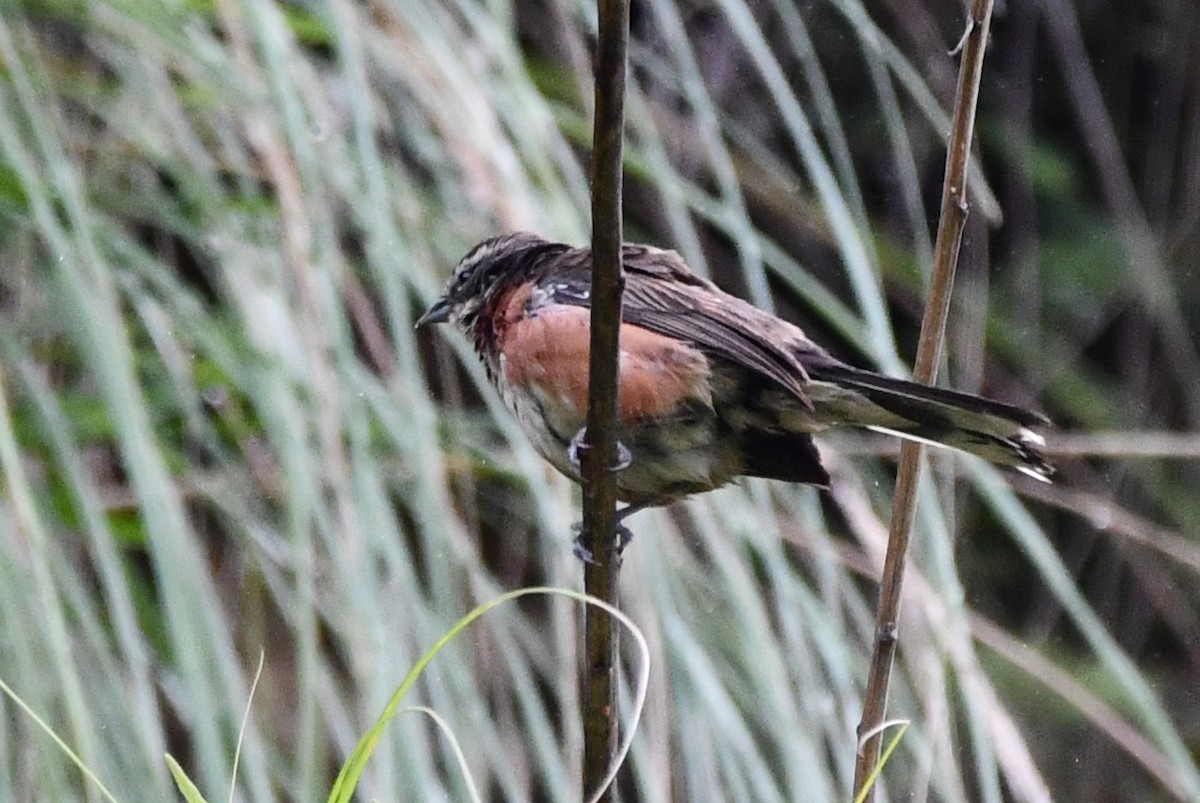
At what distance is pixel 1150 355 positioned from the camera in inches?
188

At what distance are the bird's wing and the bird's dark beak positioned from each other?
0.20 m

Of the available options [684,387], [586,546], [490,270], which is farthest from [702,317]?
[586,546]

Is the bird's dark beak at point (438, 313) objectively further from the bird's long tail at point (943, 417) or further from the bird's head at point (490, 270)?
the bird's long tail at point (943, 417)

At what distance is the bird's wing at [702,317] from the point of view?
89.3 inches

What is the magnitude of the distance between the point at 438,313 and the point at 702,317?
496 millimetres

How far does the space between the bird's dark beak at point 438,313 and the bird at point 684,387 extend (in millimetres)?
110

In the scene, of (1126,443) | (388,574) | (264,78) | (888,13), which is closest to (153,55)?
(264,78)

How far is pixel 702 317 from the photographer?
2.41 metres

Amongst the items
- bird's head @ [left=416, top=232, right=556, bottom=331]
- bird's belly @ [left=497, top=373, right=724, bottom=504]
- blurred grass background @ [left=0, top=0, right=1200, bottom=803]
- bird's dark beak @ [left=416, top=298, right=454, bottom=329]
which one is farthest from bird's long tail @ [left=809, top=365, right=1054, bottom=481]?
bird's dark beak @ [left=416, top=298, right=454, bottom=329]

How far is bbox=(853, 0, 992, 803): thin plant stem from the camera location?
1676 millimetres

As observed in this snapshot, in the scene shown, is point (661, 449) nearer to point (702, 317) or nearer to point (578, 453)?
point (702, 317)

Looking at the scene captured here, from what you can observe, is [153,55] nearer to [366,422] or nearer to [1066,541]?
[366,422]

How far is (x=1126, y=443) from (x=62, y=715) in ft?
5.75

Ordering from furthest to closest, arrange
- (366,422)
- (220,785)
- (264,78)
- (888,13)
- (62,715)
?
(888,13)
(264,78)
(366,422)
(62,715)
(220,785)
